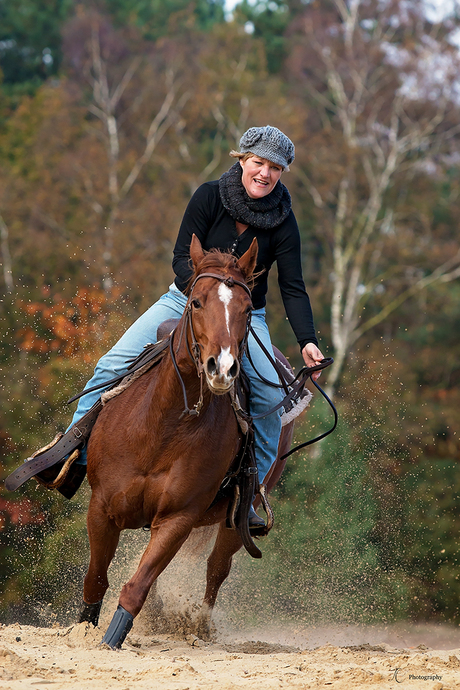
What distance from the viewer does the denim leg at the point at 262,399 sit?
572 centimetres

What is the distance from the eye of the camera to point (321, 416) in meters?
13.4

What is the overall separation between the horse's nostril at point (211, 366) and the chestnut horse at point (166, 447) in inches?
9.6

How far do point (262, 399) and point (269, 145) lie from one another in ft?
5.36

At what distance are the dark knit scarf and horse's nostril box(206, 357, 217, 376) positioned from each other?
5.44 ft

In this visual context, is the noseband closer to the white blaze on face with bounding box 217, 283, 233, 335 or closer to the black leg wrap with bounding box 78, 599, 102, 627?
the white blaze on face with bounding box 217, 283, 233, 335

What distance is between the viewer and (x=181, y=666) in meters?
4.59

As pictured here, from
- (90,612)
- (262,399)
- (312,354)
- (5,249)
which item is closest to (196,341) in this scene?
(312,354)

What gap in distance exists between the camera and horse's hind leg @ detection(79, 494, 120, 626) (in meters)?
5.21

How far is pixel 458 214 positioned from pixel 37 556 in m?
19.2

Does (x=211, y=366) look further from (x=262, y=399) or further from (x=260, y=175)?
(x=260, y=175)

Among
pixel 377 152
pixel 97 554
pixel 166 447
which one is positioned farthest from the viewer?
pixel 377 152

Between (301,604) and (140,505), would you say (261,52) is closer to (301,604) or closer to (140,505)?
(301,604)

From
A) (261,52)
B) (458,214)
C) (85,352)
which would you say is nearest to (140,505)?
(85,352)

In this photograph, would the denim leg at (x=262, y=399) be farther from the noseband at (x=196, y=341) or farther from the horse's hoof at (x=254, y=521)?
the noseband at (x=196, y=341)
